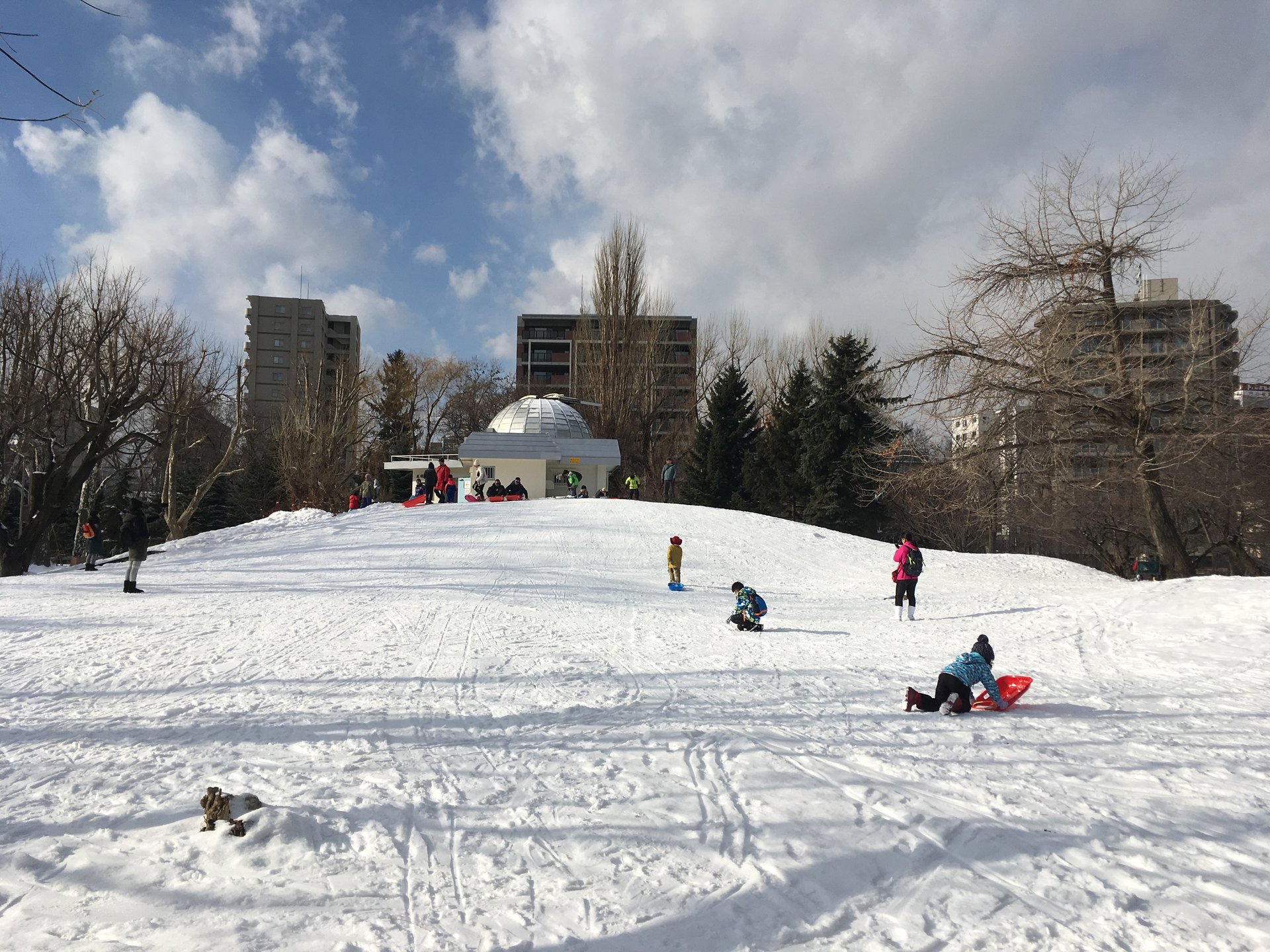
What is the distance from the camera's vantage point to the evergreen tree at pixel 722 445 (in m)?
42.1

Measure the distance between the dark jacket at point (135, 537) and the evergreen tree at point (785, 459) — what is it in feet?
94.6

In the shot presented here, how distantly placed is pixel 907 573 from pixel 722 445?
2946 cm

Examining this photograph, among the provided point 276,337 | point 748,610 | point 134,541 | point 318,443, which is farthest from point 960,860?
point 276,337

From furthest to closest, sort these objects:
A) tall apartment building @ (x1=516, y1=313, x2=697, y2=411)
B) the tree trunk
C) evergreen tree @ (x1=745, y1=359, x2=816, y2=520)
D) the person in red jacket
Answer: tall apartment building @ (x1=516, y1=313, x2=697, y2=411) < evergreen tree @ (x1=745, y1=359, x2=816, y2=520) < the person in red jacket < the tree trunk

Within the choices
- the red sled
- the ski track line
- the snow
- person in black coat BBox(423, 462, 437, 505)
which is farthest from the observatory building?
the ski track line

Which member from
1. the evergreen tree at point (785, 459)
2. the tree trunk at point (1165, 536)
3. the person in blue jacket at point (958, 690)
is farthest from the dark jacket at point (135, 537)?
the evergreen tree at point (785, 459)

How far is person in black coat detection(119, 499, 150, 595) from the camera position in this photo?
43.1 feet

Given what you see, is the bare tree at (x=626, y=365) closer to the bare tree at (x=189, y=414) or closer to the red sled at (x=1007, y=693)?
the bare tree at (x=189, y=414)

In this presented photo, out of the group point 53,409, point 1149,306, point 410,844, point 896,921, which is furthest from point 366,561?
point 1149,306

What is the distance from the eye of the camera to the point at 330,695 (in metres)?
7.04

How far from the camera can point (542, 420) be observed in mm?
43281

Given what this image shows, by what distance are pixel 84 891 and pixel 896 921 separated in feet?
12.8

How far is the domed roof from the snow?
32.1 m

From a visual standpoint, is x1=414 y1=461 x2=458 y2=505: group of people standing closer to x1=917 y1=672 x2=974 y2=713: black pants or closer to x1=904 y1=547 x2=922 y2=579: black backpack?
x1=904 y1=547 x2=922 y2=579: black backpack
